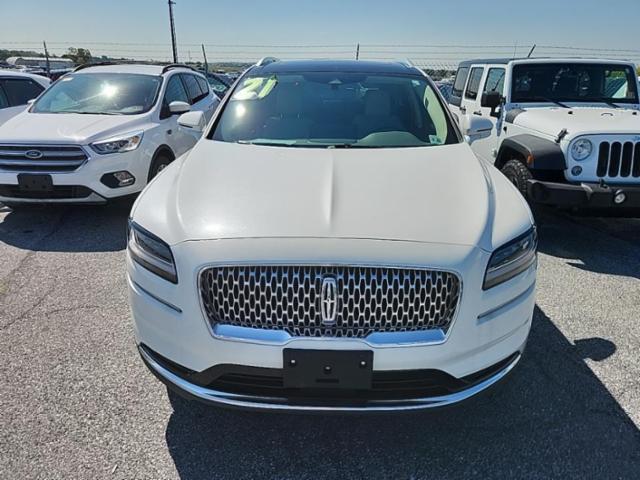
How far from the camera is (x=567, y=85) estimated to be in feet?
20.2

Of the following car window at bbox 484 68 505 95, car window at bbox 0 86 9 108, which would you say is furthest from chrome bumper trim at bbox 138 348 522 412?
car window at bbox 0 86 9 108

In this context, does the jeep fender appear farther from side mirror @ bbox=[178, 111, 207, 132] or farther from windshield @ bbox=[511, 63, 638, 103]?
side mirror @ bbox=[178, 111, 207, 132]

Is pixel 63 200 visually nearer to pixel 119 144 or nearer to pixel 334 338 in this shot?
pixel 119 144

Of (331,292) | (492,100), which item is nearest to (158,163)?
(492,100)

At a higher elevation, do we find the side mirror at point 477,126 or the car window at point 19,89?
the side mirror at point 477,126

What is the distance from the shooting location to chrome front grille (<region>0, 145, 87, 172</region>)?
5.24 m

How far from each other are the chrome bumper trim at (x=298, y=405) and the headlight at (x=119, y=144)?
3.98 metres

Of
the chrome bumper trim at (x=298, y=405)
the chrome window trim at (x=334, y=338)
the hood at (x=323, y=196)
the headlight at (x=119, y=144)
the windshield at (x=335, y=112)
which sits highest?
the windshield at (x=335, y=112)

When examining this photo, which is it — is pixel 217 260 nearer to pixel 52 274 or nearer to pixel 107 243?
pixel 52 274

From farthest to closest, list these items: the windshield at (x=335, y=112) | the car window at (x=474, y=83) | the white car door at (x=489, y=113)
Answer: the car window at (x=474, y=83), the white car door at (x=489, y=113), the windshield at (x=335, y=112)

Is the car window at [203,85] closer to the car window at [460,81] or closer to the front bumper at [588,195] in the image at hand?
the car window at [460,81]

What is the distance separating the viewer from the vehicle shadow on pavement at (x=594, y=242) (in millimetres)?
4594

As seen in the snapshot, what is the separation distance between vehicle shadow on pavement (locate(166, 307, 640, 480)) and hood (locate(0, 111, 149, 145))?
3.85 meters

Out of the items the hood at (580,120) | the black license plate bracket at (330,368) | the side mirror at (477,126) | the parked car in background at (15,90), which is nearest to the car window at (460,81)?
the hood at (580,120)
